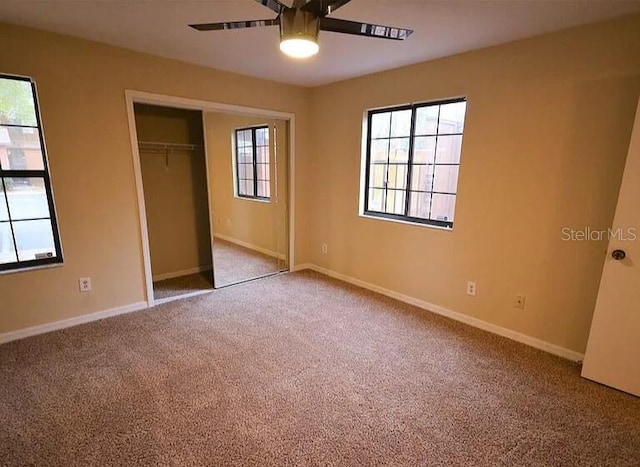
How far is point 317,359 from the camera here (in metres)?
2.37

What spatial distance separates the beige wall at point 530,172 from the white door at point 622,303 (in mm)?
223

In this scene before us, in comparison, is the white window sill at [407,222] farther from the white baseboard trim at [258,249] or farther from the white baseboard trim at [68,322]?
the white baseboard trim at [68,322]

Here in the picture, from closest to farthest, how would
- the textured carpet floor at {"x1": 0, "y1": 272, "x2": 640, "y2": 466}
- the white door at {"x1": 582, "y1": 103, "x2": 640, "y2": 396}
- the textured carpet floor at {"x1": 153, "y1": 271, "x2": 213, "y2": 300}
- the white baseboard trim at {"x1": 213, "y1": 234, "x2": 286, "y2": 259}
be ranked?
the textured carpet floor at {"x1": 0, "y1": 272, "x2": 640, "y2": 466} → the white door at {"x1": 582, "y1": 103, "x2": 640, "y2": 396} → the textured carpet floor at {"x1": 153, "y1": 271, "x2": 213, "y2": 300} → the white baseboard trim at {"x1": 213, "y1": 234, "x2": 286, "y2": 259}

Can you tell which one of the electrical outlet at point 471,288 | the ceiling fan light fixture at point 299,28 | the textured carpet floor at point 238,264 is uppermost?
the ceiling fan light fixture at point 299,28

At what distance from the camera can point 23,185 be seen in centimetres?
249

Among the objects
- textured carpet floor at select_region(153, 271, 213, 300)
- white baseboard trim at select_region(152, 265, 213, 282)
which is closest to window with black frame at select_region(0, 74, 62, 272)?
textured carpet floor at select_region(153, 271, 213, 300)

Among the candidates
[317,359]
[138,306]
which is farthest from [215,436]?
[138,306]

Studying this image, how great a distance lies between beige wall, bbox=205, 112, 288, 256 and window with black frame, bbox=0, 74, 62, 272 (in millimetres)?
1405

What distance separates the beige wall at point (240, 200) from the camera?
3578mm

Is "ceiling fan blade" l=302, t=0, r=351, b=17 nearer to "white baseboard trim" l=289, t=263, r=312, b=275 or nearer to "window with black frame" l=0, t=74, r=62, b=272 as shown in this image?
"window with black frame" l=0, t=74, r=62, b=272

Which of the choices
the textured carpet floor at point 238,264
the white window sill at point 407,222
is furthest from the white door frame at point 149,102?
the white window sill at point 407,222

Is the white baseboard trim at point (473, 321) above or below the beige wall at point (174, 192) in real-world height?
below

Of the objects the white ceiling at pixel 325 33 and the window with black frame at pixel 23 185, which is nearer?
the white ceiling at pixel 325 33

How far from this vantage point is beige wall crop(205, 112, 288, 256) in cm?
358
